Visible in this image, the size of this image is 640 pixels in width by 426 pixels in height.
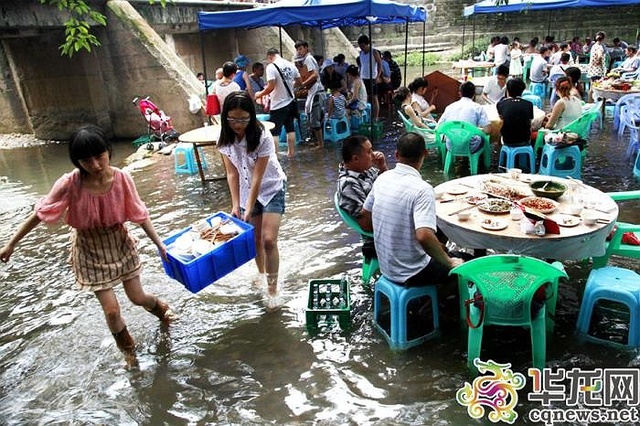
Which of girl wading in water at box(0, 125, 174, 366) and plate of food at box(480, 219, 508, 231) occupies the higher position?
girl wading in water at box(0, 125, 174, 366)

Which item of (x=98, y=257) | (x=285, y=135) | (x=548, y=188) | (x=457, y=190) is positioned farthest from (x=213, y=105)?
(x=548, y=188)

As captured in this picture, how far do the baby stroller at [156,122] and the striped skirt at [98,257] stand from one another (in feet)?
24.2

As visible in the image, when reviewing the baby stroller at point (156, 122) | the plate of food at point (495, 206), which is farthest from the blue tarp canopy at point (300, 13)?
the plate of food at point (495, 206)

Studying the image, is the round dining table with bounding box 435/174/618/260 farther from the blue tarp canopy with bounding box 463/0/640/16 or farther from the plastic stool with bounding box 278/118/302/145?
the blue tarp canopy with bounding box 463/0/640/16

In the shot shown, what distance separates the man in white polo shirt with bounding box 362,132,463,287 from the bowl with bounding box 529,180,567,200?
3.66 feet

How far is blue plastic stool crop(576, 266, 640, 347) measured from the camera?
320 centimetres

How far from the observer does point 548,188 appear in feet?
13.2

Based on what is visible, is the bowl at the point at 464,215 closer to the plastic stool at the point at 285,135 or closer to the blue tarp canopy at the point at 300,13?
the blue tarp canopy at the point at 300,13

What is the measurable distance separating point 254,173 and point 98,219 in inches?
47.9

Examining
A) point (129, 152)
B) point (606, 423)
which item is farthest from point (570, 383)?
point (129, 152)

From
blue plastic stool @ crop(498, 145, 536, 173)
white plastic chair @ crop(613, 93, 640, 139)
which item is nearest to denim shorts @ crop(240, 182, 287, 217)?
blue plastic stool @ crop(498, 145, 536, 173)

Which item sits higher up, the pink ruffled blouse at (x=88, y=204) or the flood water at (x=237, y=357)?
the pink ruffled blouse at (x=88, y=204)

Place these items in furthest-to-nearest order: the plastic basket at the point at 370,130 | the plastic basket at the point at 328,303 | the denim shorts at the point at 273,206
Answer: the plastic basket at the point at 370,130, the denim shorts at the point at 273,206, the plastic basket at the point at 328,303

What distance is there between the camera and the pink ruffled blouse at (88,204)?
9.82 ft
